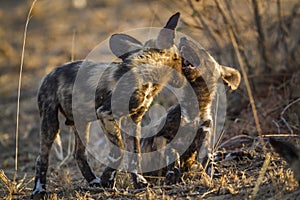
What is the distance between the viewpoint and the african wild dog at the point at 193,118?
4.81m

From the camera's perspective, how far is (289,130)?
223 inches

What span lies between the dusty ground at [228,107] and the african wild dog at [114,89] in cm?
28

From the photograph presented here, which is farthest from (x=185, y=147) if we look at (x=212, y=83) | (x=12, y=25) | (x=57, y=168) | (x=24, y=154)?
(x=12, y=25)

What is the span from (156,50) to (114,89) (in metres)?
0.52

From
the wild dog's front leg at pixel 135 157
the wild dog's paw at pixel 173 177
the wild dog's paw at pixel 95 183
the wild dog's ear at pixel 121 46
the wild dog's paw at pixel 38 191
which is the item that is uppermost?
the wild dog's ear at pixel 121 46

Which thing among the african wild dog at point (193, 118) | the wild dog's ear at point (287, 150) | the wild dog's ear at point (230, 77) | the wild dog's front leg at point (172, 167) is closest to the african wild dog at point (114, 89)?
the african wild dog at point (193, 118)

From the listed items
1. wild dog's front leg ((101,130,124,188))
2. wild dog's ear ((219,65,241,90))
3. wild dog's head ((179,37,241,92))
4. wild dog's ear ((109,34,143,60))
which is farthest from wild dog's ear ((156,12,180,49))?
wild dog's front leg ((101,130,124,188))

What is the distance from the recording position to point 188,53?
15.7ft

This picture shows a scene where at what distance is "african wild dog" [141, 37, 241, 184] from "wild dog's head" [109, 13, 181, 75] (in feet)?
0.28

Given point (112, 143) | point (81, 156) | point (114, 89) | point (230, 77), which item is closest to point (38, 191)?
point (81, 156)

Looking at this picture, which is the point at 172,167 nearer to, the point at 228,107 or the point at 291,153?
the point at 291,153

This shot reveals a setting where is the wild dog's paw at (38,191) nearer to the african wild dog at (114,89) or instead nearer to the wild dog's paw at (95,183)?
the african wild dog at (114,89)

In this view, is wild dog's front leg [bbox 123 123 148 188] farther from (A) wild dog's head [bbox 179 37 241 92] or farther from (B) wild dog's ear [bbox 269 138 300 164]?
(B) wild dog's ear [bbox 269 138 300 164]

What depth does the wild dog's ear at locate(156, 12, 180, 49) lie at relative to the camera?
473 centimetres
